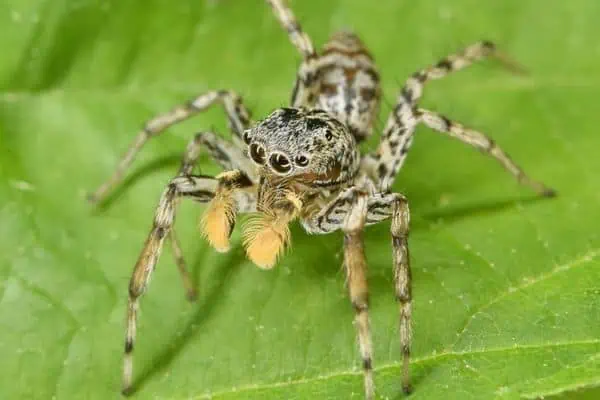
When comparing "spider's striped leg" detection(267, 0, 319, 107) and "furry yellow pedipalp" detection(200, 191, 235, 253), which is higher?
"spider's striped leg" detection(267, 0, 319, 107)

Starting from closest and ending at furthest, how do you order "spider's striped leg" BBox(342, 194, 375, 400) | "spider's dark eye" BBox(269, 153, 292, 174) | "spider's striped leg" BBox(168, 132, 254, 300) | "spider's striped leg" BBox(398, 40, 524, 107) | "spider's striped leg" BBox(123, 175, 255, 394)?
"spider's striped leg" BBox(342, 194, 375, 400) → "spider's striped leg" BBox(123, 175, 255, 394) → "spider's dark eye" BBox(269, 153, 292, 174) → "spider's striped leg" BBox(168, 132, 254, 300) → "spider's striped leg" BBox(398, 40, 524, 107)

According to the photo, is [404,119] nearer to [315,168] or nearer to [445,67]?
[445,67]

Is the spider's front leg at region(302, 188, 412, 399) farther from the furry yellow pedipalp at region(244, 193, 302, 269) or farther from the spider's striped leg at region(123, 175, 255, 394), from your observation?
the spider's striped leg at region(123, 175, 255, 394)

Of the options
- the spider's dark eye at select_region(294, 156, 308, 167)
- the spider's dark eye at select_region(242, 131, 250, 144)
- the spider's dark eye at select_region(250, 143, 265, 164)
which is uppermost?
the spider's dark eye at select_region(242, 131, 250, 144)

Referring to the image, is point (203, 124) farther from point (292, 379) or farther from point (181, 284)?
point (292, 379)

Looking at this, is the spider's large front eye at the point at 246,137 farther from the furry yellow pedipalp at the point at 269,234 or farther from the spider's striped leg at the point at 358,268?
the spider's striped leg at the point at 358,268

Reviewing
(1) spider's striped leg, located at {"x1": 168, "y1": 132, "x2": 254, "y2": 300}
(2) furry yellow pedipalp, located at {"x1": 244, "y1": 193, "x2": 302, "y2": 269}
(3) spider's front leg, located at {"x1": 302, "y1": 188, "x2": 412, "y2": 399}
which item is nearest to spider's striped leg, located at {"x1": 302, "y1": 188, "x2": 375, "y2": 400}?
(3) spider's front leg, located at {"x1": 302, "y1": 188, "x2": 412, "y2": 399}

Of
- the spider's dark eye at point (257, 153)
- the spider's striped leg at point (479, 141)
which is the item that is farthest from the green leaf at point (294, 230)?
the spider's dark eye at point (257, 153)
